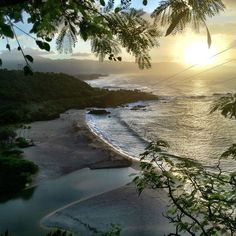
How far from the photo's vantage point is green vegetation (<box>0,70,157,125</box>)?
60.3 m

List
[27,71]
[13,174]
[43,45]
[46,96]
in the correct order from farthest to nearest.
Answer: [46,96] < [13,174] < [27,71] < [43,45]

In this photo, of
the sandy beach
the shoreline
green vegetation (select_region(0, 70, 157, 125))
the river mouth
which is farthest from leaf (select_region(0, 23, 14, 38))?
green vegetation (select_region(0, 70, 157, 125))

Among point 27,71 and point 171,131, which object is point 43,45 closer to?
point 27,71

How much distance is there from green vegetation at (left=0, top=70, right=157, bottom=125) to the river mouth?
30918 mm

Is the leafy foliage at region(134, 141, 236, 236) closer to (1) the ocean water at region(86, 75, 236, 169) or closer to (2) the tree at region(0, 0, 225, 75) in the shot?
(2) the tree at region(0, 0, 225, 75)

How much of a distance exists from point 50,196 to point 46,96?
60.8m

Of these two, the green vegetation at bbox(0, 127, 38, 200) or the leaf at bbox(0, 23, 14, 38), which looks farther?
the green vegetation at bbox(0, 127, 38, 200)

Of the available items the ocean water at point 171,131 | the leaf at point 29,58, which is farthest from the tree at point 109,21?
the ocean water at point 171,131

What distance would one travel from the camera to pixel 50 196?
2248cm

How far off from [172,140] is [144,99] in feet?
160

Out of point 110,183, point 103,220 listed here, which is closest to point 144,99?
point 110,183

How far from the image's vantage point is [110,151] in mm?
33719

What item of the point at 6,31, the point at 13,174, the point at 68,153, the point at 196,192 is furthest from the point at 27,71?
the point at 68,153

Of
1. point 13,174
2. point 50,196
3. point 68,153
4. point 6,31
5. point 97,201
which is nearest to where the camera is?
point 6,31
